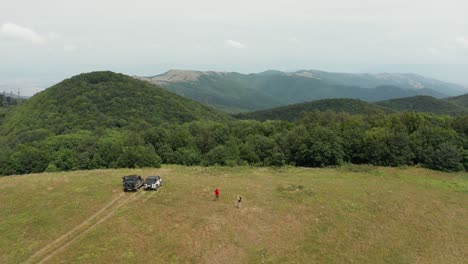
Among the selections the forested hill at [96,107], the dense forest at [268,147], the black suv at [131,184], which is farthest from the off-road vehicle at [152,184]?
the forested hill at [96,107]

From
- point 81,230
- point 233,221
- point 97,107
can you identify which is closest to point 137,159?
point 81,230

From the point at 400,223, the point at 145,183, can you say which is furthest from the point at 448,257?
the point at 145,183

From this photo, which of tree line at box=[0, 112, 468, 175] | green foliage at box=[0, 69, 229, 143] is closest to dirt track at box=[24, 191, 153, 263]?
tree line at box=[0, 112, 468, 175]

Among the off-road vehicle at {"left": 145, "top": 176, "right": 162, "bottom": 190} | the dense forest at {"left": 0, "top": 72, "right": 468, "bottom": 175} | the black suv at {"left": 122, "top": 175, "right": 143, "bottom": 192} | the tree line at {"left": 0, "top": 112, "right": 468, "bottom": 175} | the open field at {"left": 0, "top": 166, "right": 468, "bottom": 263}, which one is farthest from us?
the dense forest at {"left": 0, "top": 72, "right": 468, "bottom": 175}

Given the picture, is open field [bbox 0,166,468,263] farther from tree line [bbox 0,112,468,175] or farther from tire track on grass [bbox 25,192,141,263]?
tree line [bbox 0,112,468,175]

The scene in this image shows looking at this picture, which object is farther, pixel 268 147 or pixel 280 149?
pixel 268 147

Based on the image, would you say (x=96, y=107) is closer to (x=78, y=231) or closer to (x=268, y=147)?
(x=268, y=147)
